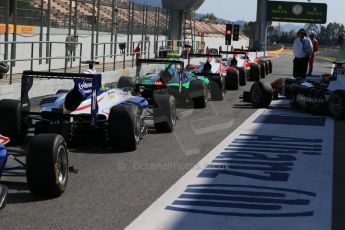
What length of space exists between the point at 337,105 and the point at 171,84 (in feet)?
10.7

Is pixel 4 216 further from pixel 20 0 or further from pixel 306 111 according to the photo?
pixel 20 0

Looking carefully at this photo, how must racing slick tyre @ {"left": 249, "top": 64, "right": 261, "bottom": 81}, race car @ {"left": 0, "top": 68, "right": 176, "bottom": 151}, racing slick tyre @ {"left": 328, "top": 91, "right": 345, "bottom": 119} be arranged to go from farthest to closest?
racing slick tyre @ {"left": 249, "top": 64, "right": 261, "bottom": 81} → racing slick tyre @ {"left": 328, "top": 91, "right": 345, "bottom": 119} → race car @ {"left": 0, "top": 68, "right": 176, "bottom": 151}

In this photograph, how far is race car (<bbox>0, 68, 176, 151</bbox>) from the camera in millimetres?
7918

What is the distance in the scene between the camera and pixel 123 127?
7969 millimetres

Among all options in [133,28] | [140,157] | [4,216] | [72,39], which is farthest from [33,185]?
[133,28]

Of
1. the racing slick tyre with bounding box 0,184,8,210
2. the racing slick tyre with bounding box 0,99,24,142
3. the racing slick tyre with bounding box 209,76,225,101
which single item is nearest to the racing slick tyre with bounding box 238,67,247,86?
the racing slick tyre with bounding box 209,76,225,101

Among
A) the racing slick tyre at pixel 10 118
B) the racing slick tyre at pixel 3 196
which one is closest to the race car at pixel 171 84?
the racing slick tyre at pixel 10 118

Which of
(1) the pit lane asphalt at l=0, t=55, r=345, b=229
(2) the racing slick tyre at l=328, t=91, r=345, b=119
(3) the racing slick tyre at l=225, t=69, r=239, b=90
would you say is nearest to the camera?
(1) the pit lane asphalt at l=0, t=55, r=345, b=229

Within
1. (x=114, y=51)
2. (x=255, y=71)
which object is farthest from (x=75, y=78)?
(x=255, y=71)

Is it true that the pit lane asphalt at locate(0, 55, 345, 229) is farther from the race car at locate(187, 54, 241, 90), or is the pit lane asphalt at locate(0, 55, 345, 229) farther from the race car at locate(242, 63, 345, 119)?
the race car at locate(187, 54, 241, 90)

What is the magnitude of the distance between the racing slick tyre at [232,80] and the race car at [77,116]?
9882 mm

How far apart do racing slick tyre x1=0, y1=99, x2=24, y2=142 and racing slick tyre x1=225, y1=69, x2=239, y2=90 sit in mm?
10738

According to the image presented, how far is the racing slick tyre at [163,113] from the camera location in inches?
386

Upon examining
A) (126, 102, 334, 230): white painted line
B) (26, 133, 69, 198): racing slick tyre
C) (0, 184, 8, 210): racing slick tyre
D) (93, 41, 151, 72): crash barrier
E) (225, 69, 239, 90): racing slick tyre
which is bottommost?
(126, 102, 334, 230): white painted line
